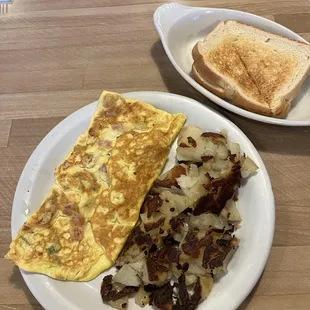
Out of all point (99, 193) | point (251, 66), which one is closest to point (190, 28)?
point (251, 66)

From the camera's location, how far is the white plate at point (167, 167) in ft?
4.46

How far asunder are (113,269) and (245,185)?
23.4 inches

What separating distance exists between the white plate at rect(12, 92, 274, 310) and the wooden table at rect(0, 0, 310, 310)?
136mm

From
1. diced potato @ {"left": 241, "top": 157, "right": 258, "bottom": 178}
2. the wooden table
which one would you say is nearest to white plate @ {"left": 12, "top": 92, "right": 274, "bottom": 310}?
diced potato @ {"left": 241, "top": 157, "right": 258, "bottom": 178}

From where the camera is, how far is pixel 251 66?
184cm

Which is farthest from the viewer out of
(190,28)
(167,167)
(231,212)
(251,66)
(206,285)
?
(190,28)

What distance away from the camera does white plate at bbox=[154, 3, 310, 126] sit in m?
1.85

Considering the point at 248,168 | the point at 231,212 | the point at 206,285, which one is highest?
the point at 248,168

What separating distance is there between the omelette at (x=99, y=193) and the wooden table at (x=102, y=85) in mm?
196

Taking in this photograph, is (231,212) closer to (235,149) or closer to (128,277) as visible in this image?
(235,149)

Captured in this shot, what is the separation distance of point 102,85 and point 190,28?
1.75ft

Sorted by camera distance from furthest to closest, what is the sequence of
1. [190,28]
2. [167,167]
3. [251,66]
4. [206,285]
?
[190,28] < [251,66] < [167,167] < [206,285]

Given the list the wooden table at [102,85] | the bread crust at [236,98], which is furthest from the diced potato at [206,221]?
the bread crust at [236,98]

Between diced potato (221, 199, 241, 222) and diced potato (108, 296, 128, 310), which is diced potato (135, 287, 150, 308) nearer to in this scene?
diced potato (108, 296, 128, 310)
